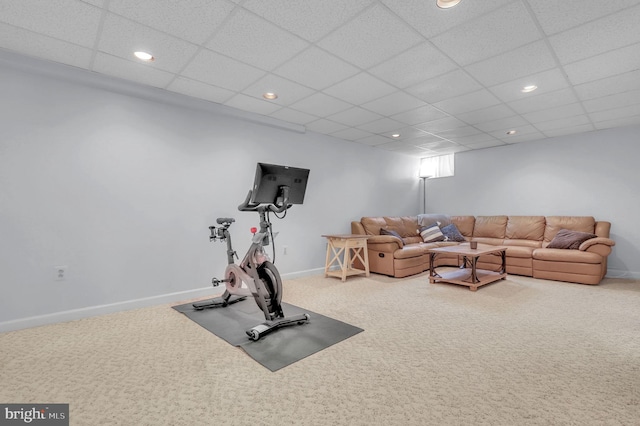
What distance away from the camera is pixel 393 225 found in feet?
18.7

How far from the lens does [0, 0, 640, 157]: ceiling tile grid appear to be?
200cm

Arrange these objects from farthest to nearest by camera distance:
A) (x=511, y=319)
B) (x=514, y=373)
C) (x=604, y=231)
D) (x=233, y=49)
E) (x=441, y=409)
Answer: (x=604, y=231) → (x=511, y=319) → (x=233, y=49) → (x=514, y=373) → (x=441, y=409)

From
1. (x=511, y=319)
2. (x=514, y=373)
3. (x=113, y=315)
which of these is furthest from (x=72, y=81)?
(x=511, y=319)

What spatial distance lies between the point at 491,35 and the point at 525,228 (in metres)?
4.44

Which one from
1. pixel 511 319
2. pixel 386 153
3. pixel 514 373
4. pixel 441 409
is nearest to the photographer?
pixel 441 409

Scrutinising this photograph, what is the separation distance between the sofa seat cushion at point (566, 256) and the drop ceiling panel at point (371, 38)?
406 centimetres

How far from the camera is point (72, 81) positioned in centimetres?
283

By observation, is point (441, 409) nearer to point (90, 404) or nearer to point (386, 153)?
point (90, 404)

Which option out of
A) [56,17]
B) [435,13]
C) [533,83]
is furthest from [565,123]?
[56,17]

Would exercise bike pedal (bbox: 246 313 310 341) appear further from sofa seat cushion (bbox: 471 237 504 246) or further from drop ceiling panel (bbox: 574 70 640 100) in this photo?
sofa seat cushion (bbox: 471 237 504 246)

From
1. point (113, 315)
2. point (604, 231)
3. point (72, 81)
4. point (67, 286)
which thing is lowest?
point (113, 315)

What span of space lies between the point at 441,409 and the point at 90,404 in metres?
1.93

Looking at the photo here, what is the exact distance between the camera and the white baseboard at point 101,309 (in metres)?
2.57

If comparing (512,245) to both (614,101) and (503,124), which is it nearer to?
(503,124)
